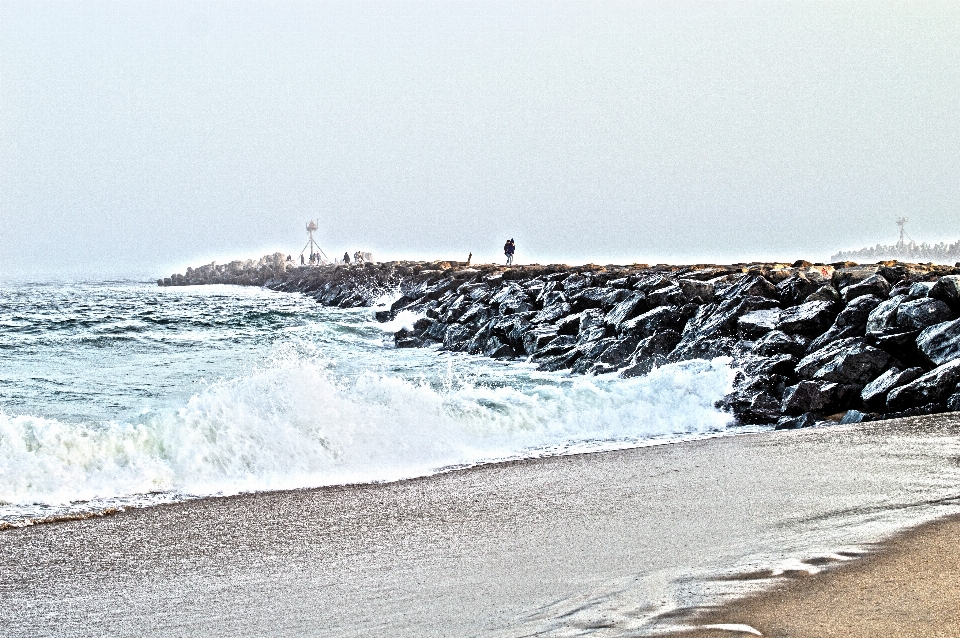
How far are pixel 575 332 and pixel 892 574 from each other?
13460mm

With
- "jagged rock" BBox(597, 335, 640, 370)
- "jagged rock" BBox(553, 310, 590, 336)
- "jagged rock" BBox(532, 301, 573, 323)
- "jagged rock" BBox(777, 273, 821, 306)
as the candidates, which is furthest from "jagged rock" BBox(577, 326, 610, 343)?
"jagged rock" BBox(777, 273, 821, 306)

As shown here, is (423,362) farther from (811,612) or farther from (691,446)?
(811,612)

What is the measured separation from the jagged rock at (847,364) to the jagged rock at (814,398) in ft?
0.84

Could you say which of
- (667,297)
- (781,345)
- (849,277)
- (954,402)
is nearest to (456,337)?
(667,297)

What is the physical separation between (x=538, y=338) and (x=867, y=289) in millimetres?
6210

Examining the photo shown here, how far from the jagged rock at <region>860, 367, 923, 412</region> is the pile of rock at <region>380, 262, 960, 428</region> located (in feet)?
0.05

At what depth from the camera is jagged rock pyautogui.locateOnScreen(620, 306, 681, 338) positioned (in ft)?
46.8

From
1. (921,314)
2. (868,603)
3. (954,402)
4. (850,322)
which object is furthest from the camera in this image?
(850,322)

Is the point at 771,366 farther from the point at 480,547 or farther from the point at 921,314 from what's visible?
the point at 480,547

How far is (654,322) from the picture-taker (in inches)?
565

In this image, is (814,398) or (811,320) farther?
(811,320)

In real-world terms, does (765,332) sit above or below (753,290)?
below

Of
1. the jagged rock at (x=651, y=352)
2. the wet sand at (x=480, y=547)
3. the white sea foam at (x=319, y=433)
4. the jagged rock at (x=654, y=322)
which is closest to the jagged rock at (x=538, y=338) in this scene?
the jagged rock at (x=654, y=322)

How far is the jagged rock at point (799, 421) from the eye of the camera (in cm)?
880
